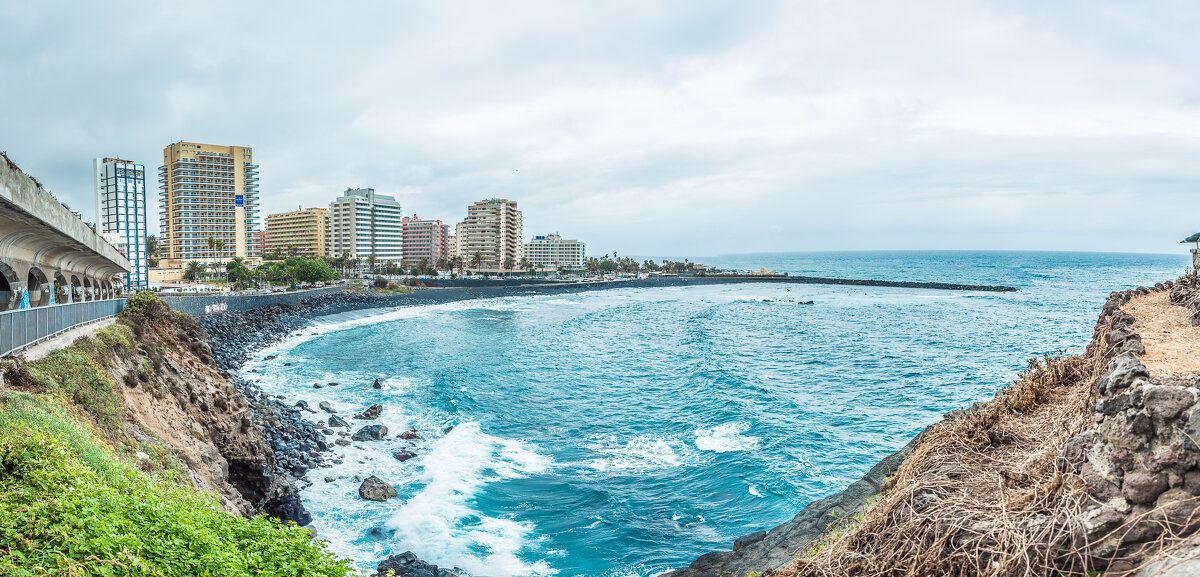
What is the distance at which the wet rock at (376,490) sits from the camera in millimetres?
17016

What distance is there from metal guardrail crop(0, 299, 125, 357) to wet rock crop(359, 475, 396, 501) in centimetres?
913

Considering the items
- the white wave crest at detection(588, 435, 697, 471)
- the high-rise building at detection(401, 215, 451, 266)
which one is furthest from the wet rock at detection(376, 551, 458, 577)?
the high-rise building at detection(401, 215, 451, 266)

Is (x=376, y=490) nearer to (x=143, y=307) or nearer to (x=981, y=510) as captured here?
(x=143, y=307)

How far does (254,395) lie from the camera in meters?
25.8

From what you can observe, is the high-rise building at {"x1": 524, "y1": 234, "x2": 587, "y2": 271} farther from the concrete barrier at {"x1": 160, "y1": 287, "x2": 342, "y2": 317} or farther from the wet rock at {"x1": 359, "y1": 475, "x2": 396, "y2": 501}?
the wet rock at {"x1": 359, "y1": 475, "x2": 396, "y2": 501}

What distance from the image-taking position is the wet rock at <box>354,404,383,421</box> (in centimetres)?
2492

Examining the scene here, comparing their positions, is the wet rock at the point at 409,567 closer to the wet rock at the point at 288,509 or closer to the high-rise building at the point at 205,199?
the wet rock at the point at 288,509

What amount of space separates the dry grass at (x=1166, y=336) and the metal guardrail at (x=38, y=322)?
20684 millimetres

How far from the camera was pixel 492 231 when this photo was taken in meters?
163

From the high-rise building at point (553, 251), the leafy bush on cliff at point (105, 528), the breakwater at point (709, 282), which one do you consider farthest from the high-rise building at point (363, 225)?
the leafy bush on cliff at point (105, 528)

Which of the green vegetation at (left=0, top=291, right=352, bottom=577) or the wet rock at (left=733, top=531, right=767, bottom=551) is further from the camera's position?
the wet rock at (left=733, top=531, right=767, bottom=551)

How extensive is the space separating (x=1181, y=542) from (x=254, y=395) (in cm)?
3050

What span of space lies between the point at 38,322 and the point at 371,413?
1331 centimetres

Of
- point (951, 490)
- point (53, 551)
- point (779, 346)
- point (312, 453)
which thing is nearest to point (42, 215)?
point (312, 453)
